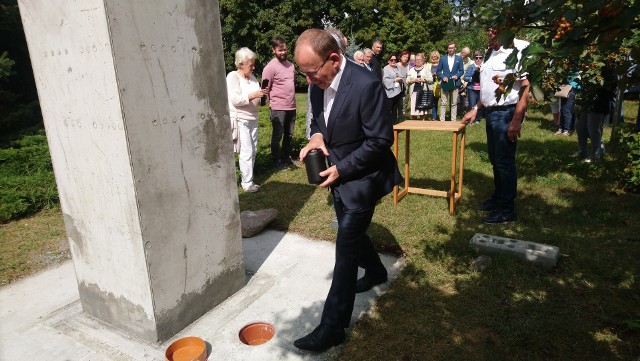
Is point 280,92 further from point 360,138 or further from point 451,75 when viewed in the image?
point 451,75

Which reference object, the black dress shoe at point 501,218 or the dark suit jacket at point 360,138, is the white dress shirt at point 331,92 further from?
the black dress shoe at point 501,218

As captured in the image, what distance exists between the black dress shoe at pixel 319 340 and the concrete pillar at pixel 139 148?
91cm

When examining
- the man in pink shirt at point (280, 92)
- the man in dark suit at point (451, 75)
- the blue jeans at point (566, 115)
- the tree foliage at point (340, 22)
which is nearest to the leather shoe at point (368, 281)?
the man in pink shirt at point (280, 92)

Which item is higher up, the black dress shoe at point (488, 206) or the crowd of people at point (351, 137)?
the crowd of people at point (351, 137)

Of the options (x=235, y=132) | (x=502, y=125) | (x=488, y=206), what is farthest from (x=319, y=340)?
(x=235, y=132)

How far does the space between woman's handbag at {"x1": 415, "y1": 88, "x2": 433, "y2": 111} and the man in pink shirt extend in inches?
195

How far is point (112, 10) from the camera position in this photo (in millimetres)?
2346

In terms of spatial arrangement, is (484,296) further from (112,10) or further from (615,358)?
(112,10)

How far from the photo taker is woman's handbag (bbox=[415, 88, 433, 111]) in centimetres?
1132

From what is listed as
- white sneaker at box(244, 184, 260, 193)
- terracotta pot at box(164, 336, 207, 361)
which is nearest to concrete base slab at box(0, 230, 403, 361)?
terracotta pot at box(164, 336, 207, 361)

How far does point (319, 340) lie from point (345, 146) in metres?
1.32

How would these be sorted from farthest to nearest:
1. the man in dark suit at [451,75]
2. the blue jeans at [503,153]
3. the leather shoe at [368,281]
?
1. the man in dark suit at [451,75]
2. the blue jeans at [503,153]
3. the leather shoe at [368,281]

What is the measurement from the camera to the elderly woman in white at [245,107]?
20.0 ft

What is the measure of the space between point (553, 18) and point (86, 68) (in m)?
2.50
